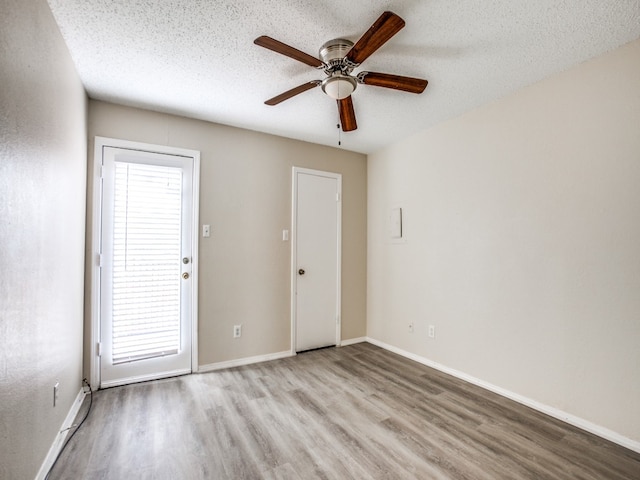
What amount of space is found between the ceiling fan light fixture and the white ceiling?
224 millimetres

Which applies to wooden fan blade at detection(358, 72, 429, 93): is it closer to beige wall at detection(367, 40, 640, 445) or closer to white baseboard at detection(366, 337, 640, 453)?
beige wall at detection(367, 40, 640, 445)

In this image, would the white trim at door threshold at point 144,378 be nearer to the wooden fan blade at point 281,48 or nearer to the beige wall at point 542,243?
the beige wall at point 542,243

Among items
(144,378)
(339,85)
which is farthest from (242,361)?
(339,85)

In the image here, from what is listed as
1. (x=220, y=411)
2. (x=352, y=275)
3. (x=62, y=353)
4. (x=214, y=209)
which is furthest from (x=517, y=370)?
(x=62, y=353)

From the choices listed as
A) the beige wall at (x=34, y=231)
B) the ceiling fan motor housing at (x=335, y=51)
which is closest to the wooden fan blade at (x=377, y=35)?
the ceiling fan motor housing at (x=335, y=51)

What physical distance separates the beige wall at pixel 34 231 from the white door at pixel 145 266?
0.45 meters

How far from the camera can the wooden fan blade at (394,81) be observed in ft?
6.20

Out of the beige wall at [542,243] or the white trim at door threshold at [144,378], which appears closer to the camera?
the beige wall at [542,243]

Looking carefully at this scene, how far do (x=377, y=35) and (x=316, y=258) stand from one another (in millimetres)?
2539

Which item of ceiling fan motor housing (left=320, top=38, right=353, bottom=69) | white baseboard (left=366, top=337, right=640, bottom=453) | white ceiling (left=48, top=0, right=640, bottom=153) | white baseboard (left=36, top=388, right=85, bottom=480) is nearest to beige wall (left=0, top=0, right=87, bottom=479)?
white baseboard (left=36, top=388, right=85, bottom=480)

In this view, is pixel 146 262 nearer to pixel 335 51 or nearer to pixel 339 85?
pixel 339 85

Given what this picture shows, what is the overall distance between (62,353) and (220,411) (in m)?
1.12

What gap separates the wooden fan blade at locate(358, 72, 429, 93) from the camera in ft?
6.20

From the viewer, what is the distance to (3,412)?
1162 millimetres
